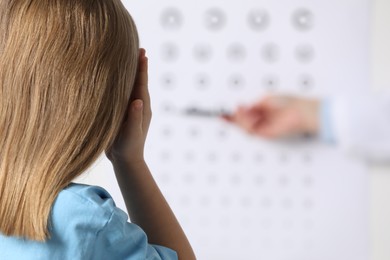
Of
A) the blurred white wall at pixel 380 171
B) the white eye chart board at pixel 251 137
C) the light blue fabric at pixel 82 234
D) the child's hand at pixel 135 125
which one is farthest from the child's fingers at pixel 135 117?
the blurred white wall at pixel 380 171

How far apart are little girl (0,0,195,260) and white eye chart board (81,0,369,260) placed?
0.42 metres

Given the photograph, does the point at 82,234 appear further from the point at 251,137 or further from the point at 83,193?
the point at 251,137

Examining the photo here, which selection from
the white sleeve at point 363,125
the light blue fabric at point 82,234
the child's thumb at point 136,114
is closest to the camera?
the light blue fabric at point 82,234

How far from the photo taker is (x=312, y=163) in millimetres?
1052

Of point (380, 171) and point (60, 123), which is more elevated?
point (60, 123)

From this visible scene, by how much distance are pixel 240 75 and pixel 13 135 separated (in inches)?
20.3

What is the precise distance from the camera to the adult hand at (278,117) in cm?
104

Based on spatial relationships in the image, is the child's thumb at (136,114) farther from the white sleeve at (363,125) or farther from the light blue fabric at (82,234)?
the white sleeve at (363,125)

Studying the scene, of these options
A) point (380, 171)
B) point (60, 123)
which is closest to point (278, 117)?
point (380, 171)

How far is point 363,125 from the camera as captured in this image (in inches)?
39.6

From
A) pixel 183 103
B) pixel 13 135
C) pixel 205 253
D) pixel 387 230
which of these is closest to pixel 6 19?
pixel 13 135

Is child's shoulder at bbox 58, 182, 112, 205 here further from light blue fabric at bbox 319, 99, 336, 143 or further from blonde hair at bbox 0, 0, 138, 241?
light blue fabric at bbox 319, 99, 336, 143

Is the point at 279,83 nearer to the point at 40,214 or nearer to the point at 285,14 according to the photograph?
the point at 285,14

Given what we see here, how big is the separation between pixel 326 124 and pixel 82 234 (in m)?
0.55
